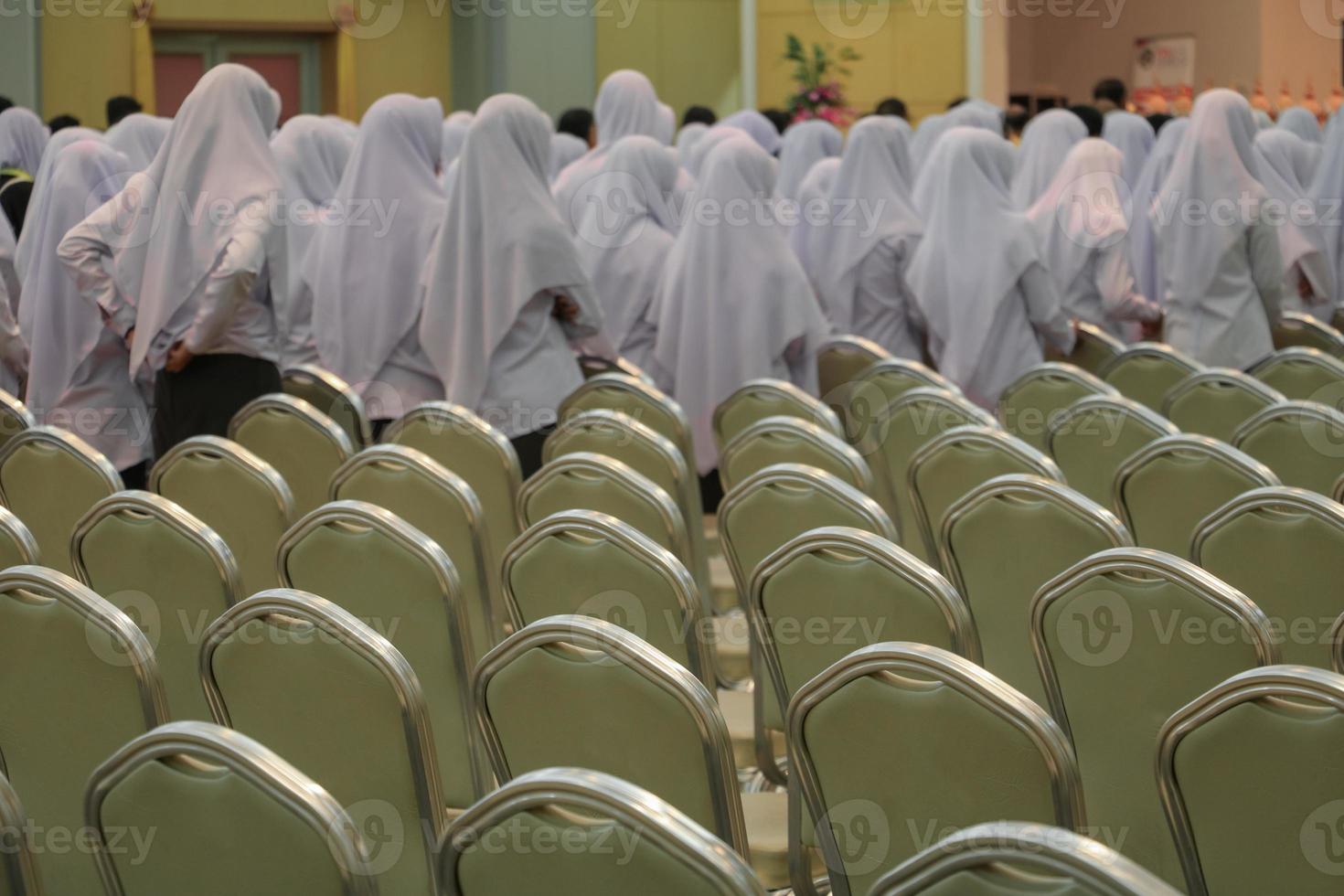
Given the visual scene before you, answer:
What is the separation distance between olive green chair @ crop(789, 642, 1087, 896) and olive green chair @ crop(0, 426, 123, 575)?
1.92m

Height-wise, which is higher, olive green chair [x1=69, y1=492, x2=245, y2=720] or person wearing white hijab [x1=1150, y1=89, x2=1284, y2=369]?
person wearing white hijab [x1=1150, y1=89, x2=1284, y2=369]

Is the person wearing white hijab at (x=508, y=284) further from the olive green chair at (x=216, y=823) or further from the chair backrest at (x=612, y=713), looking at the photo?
the olive green chair at (x=216, y=823)

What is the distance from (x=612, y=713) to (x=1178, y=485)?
168cm

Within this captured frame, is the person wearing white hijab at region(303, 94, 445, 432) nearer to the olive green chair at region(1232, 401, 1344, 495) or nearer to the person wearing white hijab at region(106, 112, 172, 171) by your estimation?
the person wearing white hijab at region(106, 112, 172, 171)

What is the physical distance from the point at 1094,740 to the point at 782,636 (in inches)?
20.4

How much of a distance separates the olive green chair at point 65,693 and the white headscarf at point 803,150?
6.88 m

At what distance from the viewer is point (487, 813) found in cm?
147

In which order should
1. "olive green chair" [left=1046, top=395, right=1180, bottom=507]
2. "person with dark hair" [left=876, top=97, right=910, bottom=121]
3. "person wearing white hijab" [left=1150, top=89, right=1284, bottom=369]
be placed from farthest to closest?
1. "person with dark hair" [left=876, top=97, right=910, bottom=121]
2. "person wearing white hijab" [left=1150, top=89, right=1284, bottom=369]
3. "olive green chair" [left=1046, top=395, right=1180, bottom=507]

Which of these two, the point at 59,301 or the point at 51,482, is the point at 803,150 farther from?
the point at 51,482

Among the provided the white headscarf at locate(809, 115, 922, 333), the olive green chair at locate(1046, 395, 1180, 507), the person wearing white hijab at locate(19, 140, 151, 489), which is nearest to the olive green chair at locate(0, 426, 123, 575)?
the person wearing white hijab at locate(19, 140, 151, 489)

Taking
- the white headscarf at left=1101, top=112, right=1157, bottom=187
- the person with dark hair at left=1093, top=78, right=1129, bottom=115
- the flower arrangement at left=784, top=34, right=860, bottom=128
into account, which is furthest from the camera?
the flower arrangement at left=784, top=34, right=860, bottom=128

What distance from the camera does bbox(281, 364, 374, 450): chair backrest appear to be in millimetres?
4488

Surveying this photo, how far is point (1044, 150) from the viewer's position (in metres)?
7.67

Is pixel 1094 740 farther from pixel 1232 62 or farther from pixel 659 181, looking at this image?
pixel 1232 62
